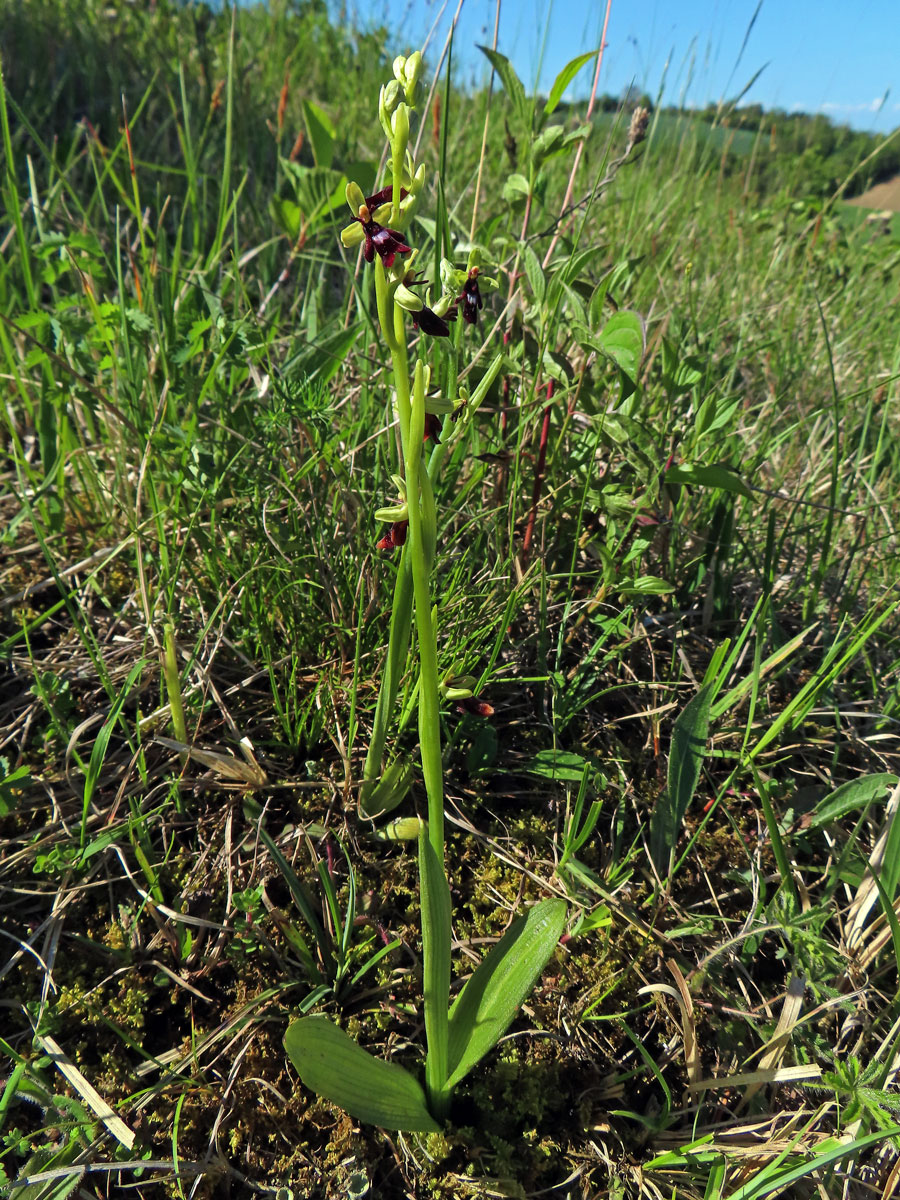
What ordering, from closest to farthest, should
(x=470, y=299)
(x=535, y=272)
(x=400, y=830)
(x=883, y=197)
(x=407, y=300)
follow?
(x=407, y=300) → (x=470, y=299) → (x=400, y=830) → (x=535, y=272) → (x=883, y=197)

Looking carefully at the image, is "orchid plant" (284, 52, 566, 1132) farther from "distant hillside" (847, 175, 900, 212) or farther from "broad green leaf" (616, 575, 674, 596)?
"distant hillside" (847, 175, 900, 212)

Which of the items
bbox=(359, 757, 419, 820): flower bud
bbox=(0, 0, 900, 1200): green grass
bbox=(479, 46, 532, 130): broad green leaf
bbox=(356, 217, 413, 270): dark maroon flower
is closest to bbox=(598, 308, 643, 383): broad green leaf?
bbox=(0, 0, 900, 1200): green grass

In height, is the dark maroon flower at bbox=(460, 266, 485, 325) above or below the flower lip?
below

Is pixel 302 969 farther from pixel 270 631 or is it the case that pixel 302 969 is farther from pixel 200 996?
pixel 270 631

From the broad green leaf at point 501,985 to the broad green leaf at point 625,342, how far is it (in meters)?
0.82

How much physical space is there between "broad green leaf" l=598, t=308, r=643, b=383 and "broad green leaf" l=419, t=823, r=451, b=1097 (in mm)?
797

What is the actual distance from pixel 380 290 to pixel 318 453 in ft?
2.00

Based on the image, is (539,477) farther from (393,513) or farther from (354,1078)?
(354,1078)

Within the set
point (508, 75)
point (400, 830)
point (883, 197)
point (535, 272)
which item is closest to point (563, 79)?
point (508, 75)

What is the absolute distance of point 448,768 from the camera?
55.5 inches

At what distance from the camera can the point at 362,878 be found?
128 cm

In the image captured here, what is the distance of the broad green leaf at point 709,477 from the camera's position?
1280 millimetres

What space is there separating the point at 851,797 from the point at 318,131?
1.87 m

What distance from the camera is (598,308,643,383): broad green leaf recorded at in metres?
1.26
